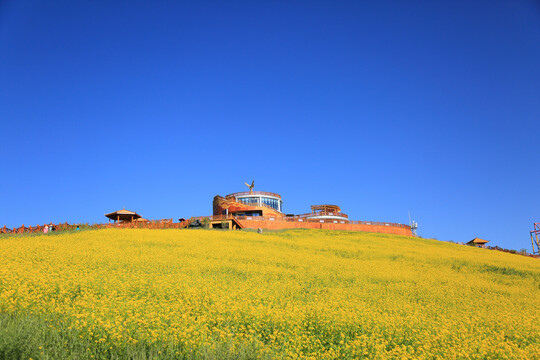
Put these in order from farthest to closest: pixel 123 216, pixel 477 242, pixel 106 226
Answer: pixel 477 242
pixel 123 216
pixel 106 226

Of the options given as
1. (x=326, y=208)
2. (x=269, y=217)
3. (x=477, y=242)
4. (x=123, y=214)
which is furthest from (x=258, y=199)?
(x=477, y=242)

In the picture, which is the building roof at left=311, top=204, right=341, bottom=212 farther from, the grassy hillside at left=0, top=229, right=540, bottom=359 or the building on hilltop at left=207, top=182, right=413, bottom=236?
the grassy hillside at left=0, top=229, right=540, bottom=359

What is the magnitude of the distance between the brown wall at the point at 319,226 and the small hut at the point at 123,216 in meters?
13.4

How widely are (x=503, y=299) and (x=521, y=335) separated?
7145 millimetres

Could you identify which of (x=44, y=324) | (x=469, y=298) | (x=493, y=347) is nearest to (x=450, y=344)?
(x=493, y=347)

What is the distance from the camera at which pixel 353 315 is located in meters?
11.2

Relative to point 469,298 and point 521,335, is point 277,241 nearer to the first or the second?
point 469,298

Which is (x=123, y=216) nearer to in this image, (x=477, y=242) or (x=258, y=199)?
(x=258, y=199)

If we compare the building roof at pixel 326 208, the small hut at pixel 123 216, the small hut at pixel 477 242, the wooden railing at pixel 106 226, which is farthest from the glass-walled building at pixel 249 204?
the small hut at pixel 477 242

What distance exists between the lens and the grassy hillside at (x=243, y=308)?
8109mm

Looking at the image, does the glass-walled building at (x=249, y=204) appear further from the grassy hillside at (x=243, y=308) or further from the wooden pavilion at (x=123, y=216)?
the grassy hillside at (x=243, y=308)

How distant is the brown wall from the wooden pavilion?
13.3 m

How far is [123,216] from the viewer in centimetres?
4294

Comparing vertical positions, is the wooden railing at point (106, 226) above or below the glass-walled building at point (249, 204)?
below
